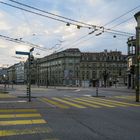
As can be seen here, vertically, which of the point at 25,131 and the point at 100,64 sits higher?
the point at 100,64

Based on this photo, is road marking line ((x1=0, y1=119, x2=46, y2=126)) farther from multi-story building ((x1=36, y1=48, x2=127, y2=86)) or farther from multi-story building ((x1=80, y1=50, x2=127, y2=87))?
multi-story building ((x1=80, y1=50, x2=127, y2=87))

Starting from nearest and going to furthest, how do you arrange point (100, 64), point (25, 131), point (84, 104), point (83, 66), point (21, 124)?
point (25, 131)
point (21, 124)
point (84, 104)
point (83, 66)
point (100, 64)

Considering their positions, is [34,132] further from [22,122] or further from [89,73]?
[89,73]

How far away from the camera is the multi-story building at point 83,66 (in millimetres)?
161125

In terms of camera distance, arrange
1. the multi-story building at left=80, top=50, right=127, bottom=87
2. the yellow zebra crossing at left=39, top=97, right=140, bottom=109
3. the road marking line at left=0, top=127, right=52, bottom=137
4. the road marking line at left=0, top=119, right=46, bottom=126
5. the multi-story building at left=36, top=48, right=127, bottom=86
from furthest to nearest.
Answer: the multi-story building at left=80, top=50, right=127, bottom=87 < the multi-story building at left=36, top=48, right=127, bottom=86 < the yellow zebra crossing at left=39, top=97, right=140, bottom=109 < the road marking line at left=0, top=119, right=46, bottom=126 < the road marking line at left=0, top=127, right=52, bottom=137

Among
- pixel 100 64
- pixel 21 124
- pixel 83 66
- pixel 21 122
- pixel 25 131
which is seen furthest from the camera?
pixel 100 64

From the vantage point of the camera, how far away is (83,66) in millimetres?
167875

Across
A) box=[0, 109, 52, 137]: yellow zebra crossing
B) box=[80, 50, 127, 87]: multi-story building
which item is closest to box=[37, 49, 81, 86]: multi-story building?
box=[80, 50, 127, 87]: multi-story building

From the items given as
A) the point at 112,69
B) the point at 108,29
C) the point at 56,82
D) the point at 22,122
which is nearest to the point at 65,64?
the point at 56,82

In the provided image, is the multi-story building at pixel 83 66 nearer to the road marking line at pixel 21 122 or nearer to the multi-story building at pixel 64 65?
the multi-story building at pixel 64 65

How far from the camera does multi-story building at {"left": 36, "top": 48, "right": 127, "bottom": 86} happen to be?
16112 cm

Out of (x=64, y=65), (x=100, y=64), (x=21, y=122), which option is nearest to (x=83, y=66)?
(x=100, y=64)

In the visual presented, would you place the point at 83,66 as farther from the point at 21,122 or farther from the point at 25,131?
the point at 25,131

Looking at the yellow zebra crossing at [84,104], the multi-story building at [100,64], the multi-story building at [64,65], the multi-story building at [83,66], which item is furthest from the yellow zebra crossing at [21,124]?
the multi-story building at [100,64]
